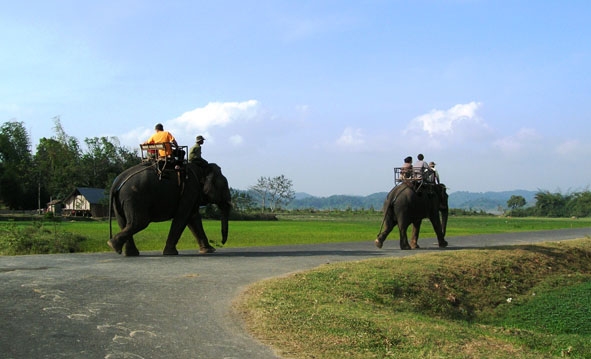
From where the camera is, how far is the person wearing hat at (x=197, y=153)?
56.3 ft

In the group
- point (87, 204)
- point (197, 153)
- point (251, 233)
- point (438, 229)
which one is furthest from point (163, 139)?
point (87, 204)

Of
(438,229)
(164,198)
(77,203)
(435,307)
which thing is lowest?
(435,307)

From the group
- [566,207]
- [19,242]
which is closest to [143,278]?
[19,242]

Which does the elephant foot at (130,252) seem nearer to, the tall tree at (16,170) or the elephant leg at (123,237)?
the elephant leg at (123,237)

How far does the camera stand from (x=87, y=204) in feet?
238

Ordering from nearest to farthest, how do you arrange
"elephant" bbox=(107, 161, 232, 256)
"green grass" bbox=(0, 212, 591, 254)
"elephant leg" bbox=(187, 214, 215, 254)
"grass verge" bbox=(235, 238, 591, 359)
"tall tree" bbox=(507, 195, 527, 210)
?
"grass verge" bbox=(235, 238, 591, 359) < "elephant" bbox=(107, 161, 232, 256) < "elephant leg" bbox=(187, 214, 215, 254) < "green grass" bbox=(0, 212, 591, 254) < "tall tree" bbox=(507, 195, 527, 210)

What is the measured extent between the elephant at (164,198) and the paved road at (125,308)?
4.61 feet

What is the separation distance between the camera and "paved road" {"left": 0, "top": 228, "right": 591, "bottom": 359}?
22.1 ft

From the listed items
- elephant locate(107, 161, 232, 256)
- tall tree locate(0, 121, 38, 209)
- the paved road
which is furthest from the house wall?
the paved road

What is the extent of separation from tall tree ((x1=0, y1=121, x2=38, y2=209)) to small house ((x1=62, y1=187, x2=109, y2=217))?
7.57m

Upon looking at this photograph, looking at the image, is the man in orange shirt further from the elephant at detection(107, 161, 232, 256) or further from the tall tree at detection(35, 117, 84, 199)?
the tall tree at detection(35, 117, 84, 199)

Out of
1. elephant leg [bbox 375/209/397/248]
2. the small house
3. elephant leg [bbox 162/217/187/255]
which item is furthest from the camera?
the small house

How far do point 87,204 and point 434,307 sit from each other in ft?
221

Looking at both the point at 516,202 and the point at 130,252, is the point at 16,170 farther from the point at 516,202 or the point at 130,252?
the point at 516,202
